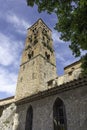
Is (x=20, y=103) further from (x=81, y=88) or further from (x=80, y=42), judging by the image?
(x=80, y=42)

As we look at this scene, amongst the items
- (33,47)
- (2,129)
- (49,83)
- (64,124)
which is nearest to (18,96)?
(49,83)

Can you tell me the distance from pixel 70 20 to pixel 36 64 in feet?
62.8

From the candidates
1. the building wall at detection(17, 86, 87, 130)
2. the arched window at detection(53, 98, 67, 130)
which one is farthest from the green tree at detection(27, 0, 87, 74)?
the arched window at detection(53, 98, 67, 130)

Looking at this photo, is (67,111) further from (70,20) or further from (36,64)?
(36,64)

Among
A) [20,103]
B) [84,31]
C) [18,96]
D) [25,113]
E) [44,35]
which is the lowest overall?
[25,113]

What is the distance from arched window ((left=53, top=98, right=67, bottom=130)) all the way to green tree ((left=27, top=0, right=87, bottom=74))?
5.70 metres

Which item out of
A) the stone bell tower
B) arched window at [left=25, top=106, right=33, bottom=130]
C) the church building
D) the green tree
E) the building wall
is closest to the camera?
the green tree

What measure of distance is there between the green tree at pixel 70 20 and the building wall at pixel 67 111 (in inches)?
171

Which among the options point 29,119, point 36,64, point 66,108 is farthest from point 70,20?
point 36,64

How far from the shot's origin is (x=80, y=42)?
8.12 metres

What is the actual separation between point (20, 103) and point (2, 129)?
3957 mm

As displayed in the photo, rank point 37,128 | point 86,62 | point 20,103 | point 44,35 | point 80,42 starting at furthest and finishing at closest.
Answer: point 44,35 < point 20,103 < point 37,128 < point 86,62 < point 80,42

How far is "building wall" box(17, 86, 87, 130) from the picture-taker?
11.7 metres

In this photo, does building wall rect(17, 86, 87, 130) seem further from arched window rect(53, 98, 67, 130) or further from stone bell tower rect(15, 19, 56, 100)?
stone bell tower rect(15, 19, 56, 100)
